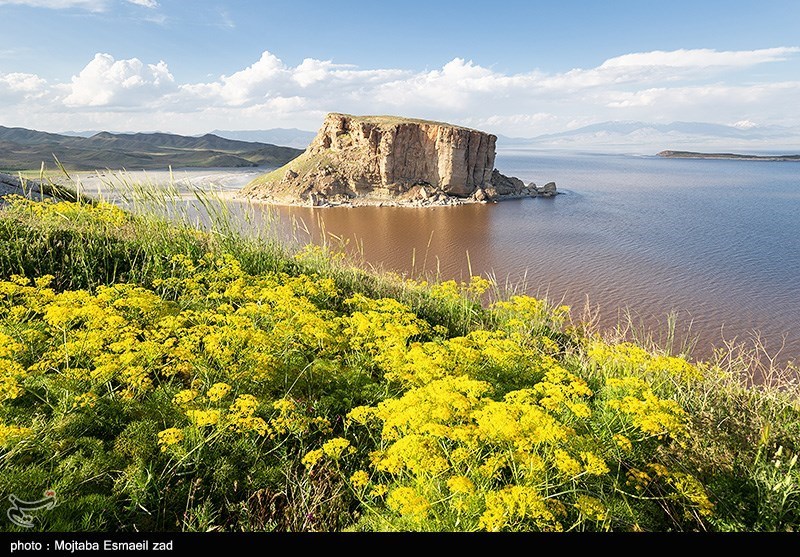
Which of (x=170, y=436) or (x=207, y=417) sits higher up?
(x=207, y=417)

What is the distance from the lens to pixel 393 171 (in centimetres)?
5800

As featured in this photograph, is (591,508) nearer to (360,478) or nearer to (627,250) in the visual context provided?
(360,478)

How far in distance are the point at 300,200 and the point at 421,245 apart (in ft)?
91.7

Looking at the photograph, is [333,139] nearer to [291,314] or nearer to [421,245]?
[421,245]

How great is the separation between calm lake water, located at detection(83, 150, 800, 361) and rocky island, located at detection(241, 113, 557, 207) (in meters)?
5.15

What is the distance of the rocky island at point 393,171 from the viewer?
56.2 metres

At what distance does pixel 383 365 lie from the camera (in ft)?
14.5

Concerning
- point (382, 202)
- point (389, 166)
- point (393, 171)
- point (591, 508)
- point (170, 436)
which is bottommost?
point (591, 508)

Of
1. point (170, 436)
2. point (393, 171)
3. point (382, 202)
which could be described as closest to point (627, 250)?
point (170, 436)

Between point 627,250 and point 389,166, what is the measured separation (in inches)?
1388

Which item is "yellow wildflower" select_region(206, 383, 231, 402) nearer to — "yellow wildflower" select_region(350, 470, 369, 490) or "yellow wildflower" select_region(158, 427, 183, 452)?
"yellow wildflower" select_region(158, 427, 183, 452)

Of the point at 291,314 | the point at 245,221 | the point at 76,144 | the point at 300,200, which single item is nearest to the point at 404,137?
the point at 300,200

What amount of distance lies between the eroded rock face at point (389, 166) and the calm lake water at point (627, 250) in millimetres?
6412

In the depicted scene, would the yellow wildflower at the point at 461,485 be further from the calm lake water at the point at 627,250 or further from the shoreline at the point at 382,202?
the shoreline at the point at 382,202
